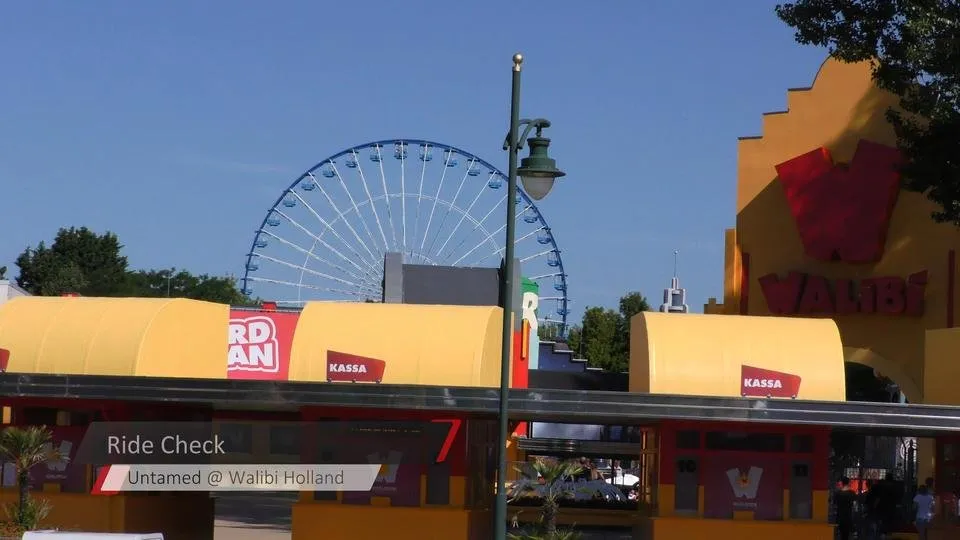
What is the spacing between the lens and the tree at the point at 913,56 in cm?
2753

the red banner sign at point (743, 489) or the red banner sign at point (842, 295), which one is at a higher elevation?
the red banner sign at point (842, 295)

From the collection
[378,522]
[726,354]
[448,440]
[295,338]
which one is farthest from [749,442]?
[295,338]

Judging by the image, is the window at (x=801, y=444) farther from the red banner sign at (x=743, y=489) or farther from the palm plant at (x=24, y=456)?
the palm plant at (x=24, y=456)

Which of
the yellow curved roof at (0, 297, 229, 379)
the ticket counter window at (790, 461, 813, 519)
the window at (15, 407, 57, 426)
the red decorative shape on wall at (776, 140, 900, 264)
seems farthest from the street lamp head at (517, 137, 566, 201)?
the red decorative shape on wall at (776, 140, 900, 264)

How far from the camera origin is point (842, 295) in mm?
33875

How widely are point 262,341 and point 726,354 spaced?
26.2 metres

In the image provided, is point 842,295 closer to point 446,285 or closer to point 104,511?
point 446,285

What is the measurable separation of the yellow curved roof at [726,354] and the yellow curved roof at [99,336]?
8.42 meters

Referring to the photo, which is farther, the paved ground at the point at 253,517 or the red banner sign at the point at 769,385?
the paved ground at the point at 253,517

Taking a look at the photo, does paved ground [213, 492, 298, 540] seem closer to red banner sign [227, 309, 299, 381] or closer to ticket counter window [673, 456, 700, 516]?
red banner sign [227, 309, 299, 381]

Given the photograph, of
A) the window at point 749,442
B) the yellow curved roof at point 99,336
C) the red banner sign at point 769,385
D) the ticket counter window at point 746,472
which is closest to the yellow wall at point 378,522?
the ticket counter window at point 746,472

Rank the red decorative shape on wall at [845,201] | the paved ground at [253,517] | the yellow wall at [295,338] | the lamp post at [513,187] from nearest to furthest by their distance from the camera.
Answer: the lamp post at [513,187] → the yellow wall at [295,338] → the paved ground at [253,517] → the red decorative shape on wall at [845,201]

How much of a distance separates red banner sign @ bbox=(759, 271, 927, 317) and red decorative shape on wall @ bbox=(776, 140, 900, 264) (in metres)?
0.60

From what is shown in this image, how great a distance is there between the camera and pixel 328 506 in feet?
79.2
